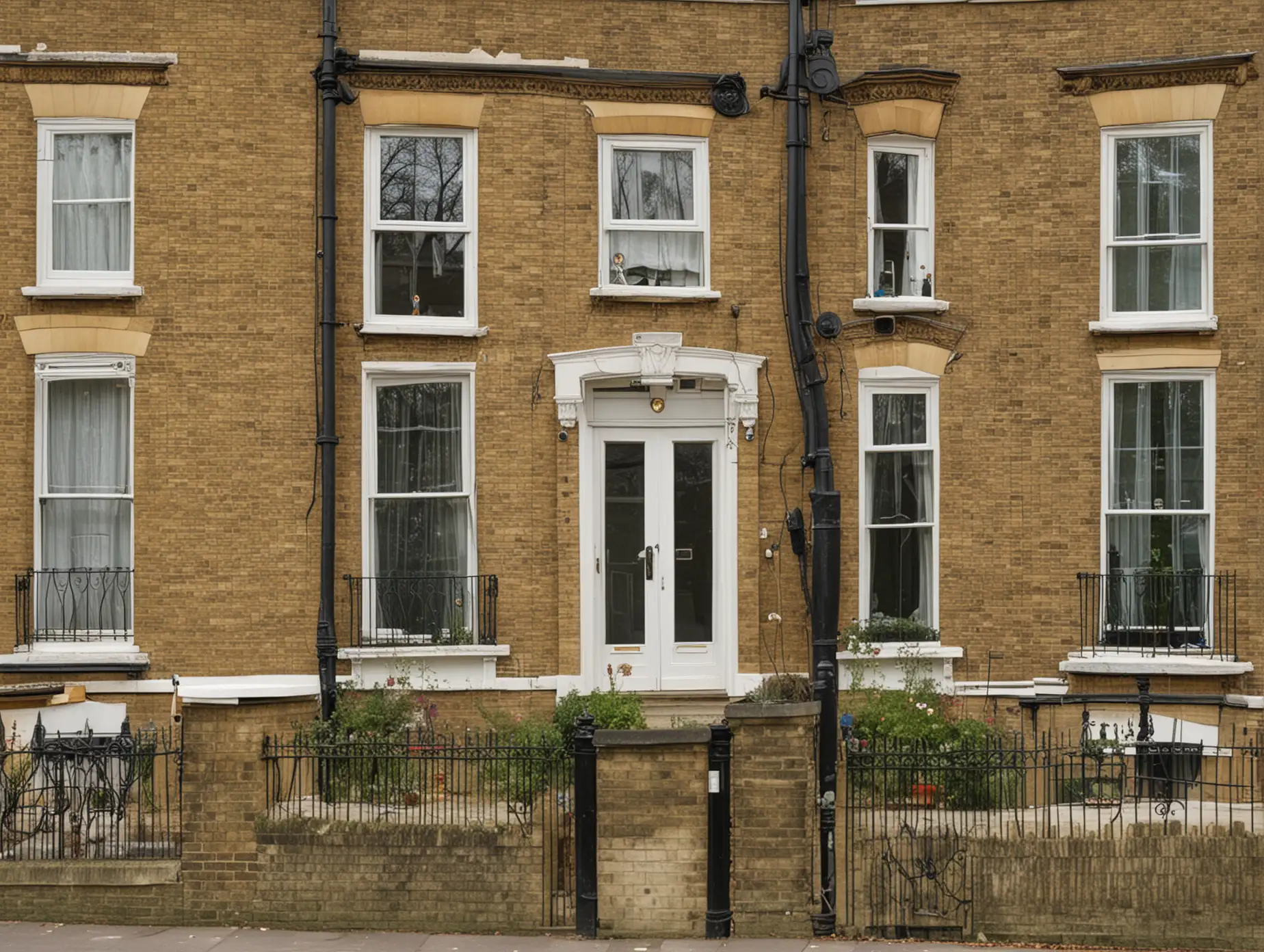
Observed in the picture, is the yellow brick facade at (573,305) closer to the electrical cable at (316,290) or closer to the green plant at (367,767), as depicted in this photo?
the electrical cable at (316,290)

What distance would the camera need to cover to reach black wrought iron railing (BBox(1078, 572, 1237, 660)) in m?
14.9

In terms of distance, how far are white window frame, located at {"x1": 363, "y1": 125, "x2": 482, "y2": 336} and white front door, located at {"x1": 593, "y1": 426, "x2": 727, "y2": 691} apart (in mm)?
1814

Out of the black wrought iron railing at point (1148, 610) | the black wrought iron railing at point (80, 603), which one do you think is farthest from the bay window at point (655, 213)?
the black wrought iron railing at point (80, 603)

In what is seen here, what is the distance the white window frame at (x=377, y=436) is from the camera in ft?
49.0

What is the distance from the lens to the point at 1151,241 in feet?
49.5

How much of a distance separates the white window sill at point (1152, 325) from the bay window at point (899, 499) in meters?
1.68

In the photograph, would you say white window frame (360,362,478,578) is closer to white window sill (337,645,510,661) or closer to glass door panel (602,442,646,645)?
white window sill (337,645,510,661)

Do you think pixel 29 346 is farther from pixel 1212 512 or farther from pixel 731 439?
pixel 1212 512

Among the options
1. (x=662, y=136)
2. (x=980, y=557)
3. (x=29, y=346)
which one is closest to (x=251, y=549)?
(x=29, y=346)

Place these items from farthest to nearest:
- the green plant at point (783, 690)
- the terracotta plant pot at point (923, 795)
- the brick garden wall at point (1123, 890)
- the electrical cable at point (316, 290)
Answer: the electrical cable at point (316, 290) < the green plant at point (783, 690) < the terracotta plant pot at point (923, 795) < the brick garden wall at point (1123, 890)

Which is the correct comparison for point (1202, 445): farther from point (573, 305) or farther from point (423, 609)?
point (423, 609)

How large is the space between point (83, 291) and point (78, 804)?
5.37 m

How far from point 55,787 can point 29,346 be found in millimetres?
5143

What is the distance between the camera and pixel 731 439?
15133mm
